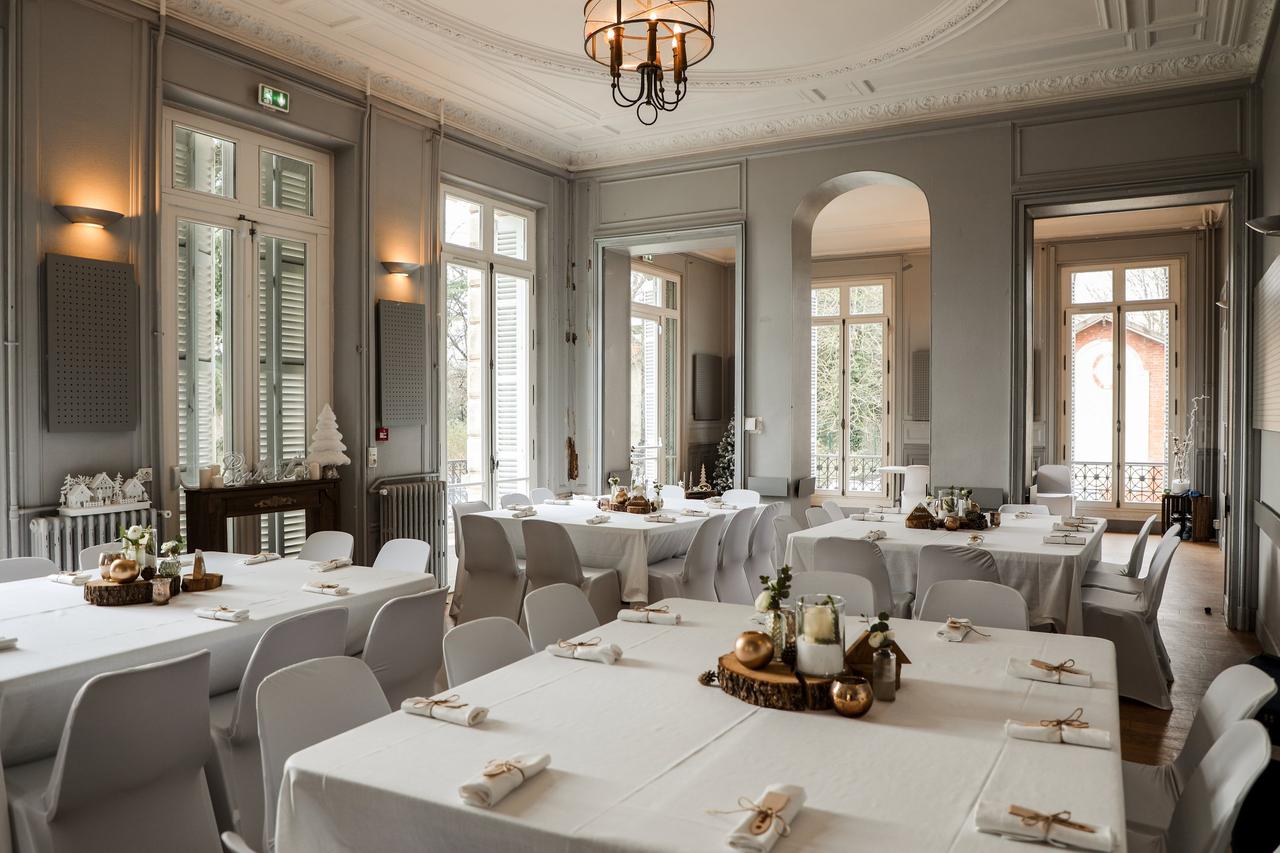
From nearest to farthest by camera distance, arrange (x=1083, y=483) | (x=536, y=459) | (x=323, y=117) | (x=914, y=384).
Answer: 1. (x=323, y=117)
2. (x=536, y=459)
3. (x=1083, y=483)
4. (x=914, y=384)

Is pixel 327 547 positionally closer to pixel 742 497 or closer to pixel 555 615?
pixel 555 615

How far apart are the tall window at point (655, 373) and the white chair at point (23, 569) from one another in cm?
726

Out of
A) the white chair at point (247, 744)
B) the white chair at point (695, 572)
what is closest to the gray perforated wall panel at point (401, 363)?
the white chair at point (695, 572)

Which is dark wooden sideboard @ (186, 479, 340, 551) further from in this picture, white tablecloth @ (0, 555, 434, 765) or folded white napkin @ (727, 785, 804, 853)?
folded white napkin @ (727, 785, 804, 853)

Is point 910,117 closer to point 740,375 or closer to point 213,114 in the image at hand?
point 740,375

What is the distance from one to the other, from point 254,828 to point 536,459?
5834 mm

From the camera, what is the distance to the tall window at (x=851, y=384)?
12.9 m

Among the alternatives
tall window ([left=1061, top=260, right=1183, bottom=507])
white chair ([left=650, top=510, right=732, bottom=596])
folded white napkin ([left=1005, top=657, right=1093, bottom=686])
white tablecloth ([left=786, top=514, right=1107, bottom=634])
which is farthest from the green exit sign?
tall window ([left=1061, top=260, right=1183, bottom=507])

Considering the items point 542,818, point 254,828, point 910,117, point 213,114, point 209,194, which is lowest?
point 254,828

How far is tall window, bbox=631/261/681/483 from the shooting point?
1127cm

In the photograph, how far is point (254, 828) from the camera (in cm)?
282

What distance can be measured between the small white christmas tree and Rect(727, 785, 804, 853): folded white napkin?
512cm

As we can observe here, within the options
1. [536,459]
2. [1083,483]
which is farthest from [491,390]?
[1083,483]

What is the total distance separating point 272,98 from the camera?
19.2ft
